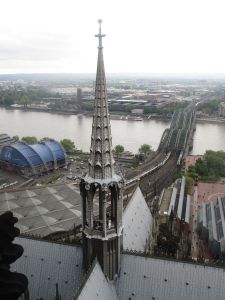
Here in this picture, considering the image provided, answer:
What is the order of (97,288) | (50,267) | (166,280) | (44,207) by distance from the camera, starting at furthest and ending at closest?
(44,207)
(50,267)
(166,280)
(97,288)

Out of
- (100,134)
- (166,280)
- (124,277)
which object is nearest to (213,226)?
(166,280)

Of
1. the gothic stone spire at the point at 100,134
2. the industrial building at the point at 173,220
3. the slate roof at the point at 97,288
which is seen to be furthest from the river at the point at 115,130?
the gothic stone spire at the point at 100,134

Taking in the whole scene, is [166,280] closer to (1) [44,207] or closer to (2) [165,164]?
(1) [44,207]

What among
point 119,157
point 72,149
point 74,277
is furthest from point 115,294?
point 72,149

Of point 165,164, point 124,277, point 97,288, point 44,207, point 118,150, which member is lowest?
point 165,164

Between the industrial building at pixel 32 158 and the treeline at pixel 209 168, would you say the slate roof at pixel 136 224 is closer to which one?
the treeline at pixel 209 168

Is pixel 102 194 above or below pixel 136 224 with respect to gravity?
above
